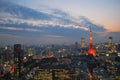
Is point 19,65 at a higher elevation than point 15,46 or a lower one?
lower

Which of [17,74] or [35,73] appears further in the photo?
[17,74]

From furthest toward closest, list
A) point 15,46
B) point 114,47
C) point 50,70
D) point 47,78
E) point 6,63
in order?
point 114,47 → point 6,63 → point 15,46 → point 50,70 → point 47,78

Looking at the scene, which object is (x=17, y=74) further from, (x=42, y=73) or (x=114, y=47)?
(x=114, y=47)

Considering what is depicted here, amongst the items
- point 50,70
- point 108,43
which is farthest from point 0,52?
point 108,43

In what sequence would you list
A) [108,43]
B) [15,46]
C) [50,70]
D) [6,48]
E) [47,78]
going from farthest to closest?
[108,43] → [6,48] → [15,46] → [50,70] → [47,78]

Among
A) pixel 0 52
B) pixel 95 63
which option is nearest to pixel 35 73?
pixel 0 52

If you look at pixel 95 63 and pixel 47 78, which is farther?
pixel 95 63

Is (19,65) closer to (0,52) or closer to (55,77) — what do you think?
(0,52)

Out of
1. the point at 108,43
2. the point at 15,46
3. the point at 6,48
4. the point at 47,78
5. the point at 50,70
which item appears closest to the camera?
the point at 47,78

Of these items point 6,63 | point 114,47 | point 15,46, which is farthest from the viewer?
point 114,47
